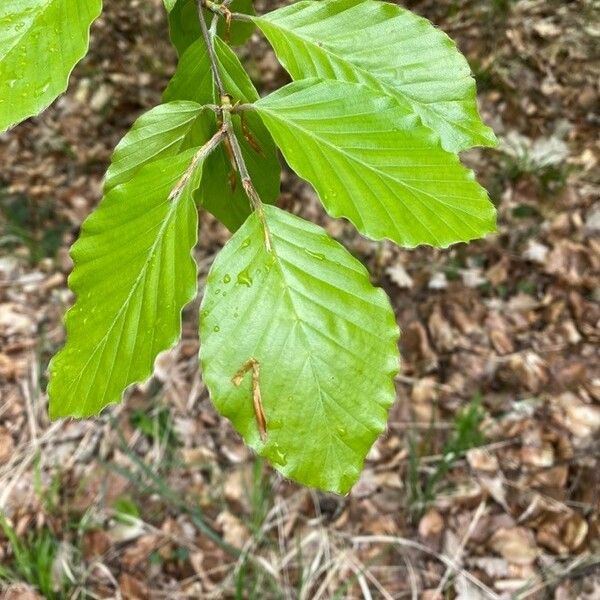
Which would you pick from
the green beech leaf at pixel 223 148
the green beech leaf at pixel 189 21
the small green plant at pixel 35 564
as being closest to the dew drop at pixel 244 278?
the green beech leaf at pixel 223 148

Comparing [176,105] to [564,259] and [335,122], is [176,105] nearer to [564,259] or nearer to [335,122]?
[335,122]

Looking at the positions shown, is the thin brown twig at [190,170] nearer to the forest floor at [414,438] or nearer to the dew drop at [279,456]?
the dew drop at [279,456]

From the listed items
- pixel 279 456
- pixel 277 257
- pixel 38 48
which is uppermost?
pixel 38 48

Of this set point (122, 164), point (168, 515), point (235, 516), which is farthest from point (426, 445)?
point (122, 164)

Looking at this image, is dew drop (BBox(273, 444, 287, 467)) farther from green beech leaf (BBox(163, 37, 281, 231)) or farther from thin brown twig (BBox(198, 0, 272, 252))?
green beech leaf (BBox(163, 37, 281, 231))

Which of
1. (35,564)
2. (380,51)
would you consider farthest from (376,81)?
(35,564)

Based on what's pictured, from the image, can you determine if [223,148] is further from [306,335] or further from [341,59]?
[306,335]
